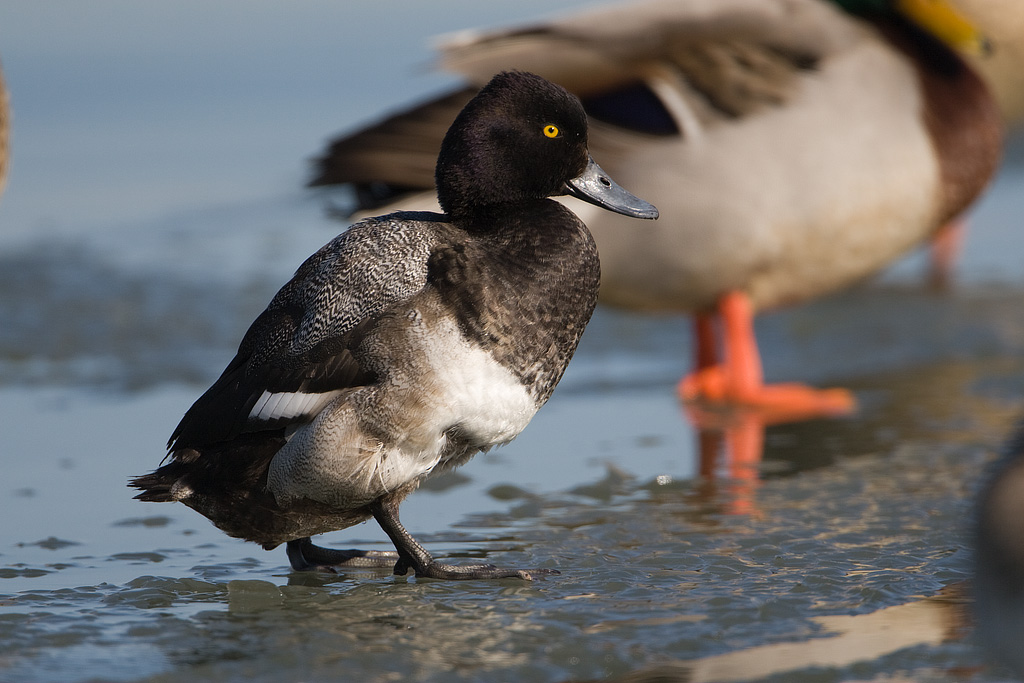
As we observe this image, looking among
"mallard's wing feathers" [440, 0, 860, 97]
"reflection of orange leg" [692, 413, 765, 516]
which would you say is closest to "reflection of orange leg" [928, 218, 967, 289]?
"mallard's wing feathers" [440, 0, 860, 97]

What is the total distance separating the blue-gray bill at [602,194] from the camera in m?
4.12

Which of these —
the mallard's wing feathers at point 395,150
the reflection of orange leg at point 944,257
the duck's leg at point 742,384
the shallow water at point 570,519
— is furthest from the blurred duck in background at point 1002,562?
the reflection of orange leg at point 944,257

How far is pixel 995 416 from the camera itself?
237 inches

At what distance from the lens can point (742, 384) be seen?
6559mm

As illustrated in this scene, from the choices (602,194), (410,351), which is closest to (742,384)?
(602,194)

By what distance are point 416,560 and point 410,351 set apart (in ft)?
2.02

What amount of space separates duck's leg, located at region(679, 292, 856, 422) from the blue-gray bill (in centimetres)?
A: 235

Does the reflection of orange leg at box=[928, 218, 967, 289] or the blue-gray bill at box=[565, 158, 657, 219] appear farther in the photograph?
the reflection of orange leg at box=[928, 218, 967, 289]

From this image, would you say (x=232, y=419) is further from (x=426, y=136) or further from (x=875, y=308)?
(x=875, y=308)

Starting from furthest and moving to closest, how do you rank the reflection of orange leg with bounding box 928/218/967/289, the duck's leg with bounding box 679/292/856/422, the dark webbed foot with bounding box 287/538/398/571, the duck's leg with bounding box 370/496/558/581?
the reflection of orange leg with bounding box 928/218/967/289 < the duck's leg with bounding box 679/292/856/422 < the dark webbed foot with bounding box 287/538/398/571 < the duck's leg with bounding box 370/496/558/581

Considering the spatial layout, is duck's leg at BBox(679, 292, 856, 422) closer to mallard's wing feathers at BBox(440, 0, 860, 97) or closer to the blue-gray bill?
mallard's wing feathers at BBox(440, 0, 860, 97)

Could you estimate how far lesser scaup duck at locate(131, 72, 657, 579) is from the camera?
3621mm

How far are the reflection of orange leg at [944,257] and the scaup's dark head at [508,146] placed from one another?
5.59 metres

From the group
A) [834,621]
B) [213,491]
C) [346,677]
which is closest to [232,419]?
[213,491]
